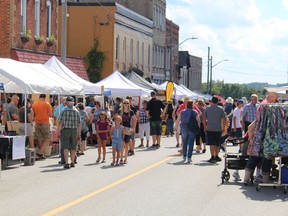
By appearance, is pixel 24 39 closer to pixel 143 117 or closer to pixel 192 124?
pixel 143 117

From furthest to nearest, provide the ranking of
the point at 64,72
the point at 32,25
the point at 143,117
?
the point at 32,25
the point at 64,72
the point at 143,117

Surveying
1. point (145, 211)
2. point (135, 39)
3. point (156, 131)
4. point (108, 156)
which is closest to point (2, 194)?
point (145, 211)

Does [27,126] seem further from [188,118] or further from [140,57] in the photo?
[140,57]

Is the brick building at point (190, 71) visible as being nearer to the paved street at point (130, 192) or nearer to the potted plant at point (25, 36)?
the potted plant at point (25, 36)

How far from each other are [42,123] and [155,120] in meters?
6.06

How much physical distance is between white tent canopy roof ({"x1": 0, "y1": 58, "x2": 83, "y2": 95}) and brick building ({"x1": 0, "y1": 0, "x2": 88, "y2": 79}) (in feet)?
29.7

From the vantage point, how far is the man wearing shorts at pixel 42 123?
19516 mm

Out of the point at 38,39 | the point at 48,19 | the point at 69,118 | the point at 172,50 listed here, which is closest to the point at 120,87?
the point at 38,39

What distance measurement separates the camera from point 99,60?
162 ft

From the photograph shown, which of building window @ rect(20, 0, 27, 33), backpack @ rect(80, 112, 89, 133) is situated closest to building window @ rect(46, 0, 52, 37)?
building window @ rect(20, 0, 27, 33)

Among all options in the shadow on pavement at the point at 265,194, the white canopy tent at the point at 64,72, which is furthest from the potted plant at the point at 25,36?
the shadow on pavement at the point at 265,194

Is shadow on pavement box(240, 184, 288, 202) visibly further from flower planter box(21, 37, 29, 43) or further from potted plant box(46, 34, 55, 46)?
potted plant box(46, 34, 55, 46)

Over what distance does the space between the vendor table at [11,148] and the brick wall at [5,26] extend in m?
14.2

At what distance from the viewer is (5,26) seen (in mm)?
30969
